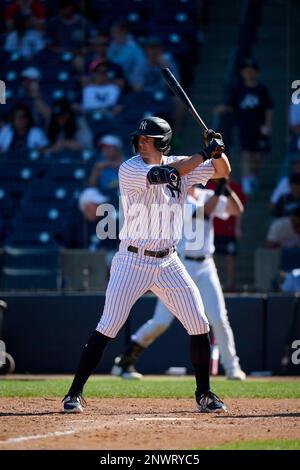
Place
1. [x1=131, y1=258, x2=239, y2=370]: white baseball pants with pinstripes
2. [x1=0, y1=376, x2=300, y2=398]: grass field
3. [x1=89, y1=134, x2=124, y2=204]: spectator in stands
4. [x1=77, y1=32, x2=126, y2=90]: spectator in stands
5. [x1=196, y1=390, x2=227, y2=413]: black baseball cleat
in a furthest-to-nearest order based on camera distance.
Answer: [x1=77, y1=32, x2=126, y2=90]: spectator in stands → [x1=89, y1=134, x2=124, y2=204]: spectator in stands → [x1=131, y1=258, x2=239, y2=370]: white baseball pants with pinstripes → [x1=0, y1=376, x2=300, y2=398]: grass field → [x1=196, y1=390, x2=227, y2=413]: black baseball cleat

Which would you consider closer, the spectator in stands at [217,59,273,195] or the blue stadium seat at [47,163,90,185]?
the blue stadium seat at [47,163,90,185]

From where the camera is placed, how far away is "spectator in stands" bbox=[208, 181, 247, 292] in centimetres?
1340

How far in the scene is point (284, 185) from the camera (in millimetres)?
13562

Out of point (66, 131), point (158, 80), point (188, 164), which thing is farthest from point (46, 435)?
point (158, 80)

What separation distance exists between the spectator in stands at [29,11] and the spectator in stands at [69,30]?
0.27 m

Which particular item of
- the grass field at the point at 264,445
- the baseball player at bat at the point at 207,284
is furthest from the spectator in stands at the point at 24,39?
the grass field at the point at 264,445

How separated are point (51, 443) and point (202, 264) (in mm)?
4834

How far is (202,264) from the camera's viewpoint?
11000mm

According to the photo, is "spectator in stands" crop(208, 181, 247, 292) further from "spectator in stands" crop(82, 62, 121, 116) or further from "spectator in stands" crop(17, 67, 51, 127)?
"spectator in stands" crop(17, 67, 51, 127)

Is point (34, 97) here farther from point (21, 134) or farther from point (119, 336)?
point (119, 336)

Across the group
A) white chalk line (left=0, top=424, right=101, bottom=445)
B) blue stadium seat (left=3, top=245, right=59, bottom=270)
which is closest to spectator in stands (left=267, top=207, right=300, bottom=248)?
blue stadium seat (left=3, top=245, right=59, bottom=270)

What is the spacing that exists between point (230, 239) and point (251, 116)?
1.82 meters

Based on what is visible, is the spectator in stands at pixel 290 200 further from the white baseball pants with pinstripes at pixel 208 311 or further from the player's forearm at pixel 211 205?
the white baseball pants with pinstripes at pixel 208 311

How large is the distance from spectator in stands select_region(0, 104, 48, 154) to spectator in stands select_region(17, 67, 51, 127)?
0.49ft
